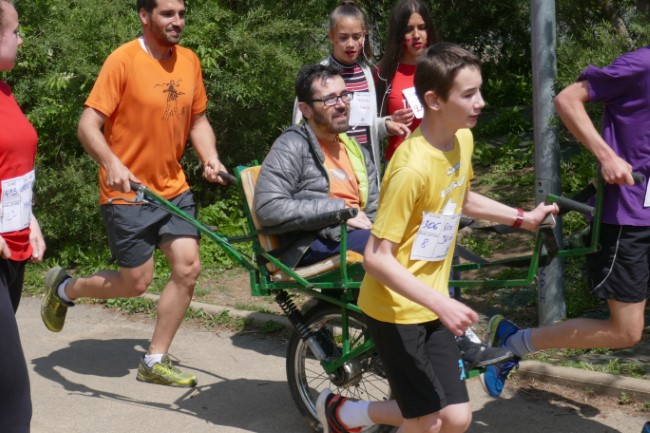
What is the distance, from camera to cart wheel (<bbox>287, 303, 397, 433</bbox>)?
4.96 metres

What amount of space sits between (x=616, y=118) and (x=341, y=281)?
4.66 feet

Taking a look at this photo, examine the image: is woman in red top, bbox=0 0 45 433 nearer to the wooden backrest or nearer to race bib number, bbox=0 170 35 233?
race bib number, bbox=0 170 35 233

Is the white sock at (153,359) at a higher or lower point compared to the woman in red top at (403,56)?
lower

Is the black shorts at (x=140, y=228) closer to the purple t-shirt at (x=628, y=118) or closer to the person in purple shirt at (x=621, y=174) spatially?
the person in purple shirt at (x=621, y=174)

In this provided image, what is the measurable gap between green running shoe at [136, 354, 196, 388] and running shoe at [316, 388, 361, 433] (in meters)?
1.34

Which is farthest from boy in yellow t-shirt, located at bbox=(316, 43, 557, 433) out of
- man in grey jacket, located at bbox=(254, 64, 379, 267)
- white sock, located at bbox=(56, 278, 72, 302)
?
white sock, located at bbox=(56, 278, 72, 302)

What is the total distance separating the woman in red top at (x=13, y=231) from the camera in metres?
3.85

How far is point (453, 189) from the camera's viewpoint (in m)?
3.89

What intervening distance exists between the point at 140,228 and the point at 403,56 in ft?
6.08

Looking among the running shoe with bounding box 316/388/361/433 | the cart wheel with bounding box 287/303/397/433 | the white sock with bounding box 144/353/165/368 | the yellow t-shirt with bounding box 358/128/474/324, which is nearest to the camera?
the yellow t-shirt with bounding box 358/128/474/324

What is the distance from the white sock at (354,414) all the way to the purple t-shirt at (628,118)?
1353mm

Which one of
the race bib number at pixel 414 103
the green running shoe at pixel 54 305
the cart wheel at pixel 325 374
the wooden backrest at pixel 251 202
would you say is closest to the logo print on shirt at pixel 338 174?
the wooden backrest at pixel 251 202

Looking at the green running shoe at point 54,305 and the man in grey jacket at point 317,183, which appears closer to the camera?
the man in grey jacket at point 317,183

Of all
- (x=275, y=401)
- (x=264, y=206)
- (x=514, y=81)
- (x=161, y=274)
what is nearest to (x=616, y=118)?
(x=264, y=206)
